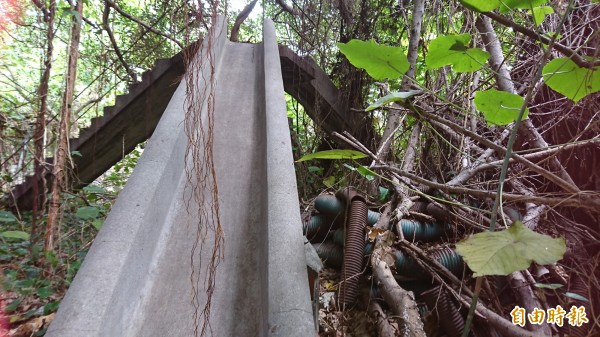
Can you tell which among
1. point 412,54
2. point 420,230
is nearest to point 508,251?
point 420,230

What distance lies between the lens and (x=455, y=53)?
1.40 m

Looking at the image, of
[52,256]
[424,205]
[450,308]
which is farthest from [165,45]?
[450,308]

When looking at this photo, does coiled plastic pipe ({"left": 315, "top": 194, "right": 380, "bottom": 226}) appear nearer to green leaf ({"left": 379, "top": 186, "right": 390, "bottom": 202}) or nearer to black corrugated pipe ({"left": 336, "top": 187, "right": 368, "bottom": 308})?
black corrugated pipe ({"left": 336, "top": 187, "right": 368, "bottom": 308})

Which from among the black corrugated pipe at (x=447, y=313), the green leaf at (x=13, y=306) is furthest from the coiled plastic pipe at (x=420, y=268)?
the green leaf at (x=13, y=306)

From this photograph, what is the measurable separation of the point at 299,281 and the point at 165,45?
6.60 metres

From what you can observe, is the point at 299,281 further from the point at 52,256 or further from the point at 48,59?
the point at 48,59

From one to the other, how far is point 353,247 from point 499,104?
1.66 m

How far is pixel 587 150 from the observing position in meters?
2.61

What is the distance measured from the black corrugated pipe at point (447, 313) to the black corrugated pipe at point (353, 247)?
0.53 metres

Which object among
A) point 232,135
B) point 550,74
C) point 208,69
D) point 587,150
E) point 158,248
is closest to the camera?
point 550,74

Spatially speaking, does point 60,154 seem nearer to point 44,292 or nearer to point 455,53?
point 44,292

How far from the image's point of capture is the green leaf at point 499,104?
1.34 metres

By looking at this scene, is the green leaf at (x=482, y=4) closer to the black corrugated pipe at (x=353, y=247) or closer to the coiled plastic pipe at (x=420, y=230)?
the black corrugated pipe at (x=353, y=247)

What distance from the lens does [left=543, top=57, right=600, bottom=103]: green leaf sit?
1198 mm
